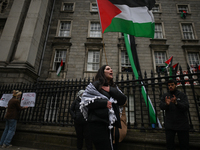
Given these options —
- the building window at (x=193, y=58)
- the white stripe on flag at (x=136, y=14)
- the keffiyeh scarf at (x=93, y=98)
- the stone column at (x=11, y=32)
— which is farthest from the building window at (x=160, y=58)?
the stone column at (x=11, y=32)

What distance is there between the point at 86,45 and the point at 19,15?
676 centimetres

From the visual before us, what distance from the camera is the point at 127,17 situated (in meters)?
5.35

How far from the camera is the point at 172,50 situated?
43.3 ft

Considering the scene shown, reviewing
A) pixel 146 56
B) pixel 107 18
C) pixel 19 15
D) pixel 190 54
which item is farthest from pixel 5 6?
pixel 190 54

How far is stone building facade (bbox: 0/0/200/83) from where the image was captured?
11266mm

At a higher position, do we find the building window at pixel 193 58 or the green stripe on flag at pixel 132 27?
the building window at pixel 193 58

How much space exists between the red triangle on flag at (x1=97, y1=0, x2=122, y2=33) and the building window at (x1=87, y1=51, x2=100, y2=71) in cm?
816

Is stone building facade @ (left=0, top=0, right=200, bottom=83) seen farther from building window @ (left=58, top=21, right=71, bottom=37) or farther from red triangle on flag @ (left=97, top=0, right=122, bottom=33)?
red triangle on flag @ (left=97, top=0, right=122, bottom=33)

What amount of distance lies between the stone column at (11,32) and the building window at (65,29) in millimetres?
4103

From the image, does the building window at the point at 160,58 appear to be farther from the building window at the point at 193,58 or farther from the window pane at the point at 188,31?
the window pane at the point at 188,31

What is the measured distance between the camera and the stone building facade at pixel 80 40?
11266 mm

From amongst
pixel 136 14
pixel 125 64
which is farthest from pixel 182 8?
pixel 136 14

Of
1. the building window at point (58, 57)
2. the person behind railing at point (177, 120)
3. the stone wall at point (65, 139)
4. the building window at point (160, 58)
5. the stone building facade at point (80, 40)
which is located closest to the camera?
the person behind railing at point (177, 120)

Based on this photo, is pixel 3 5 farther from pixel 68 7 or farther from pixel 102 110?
pixel 102 110
